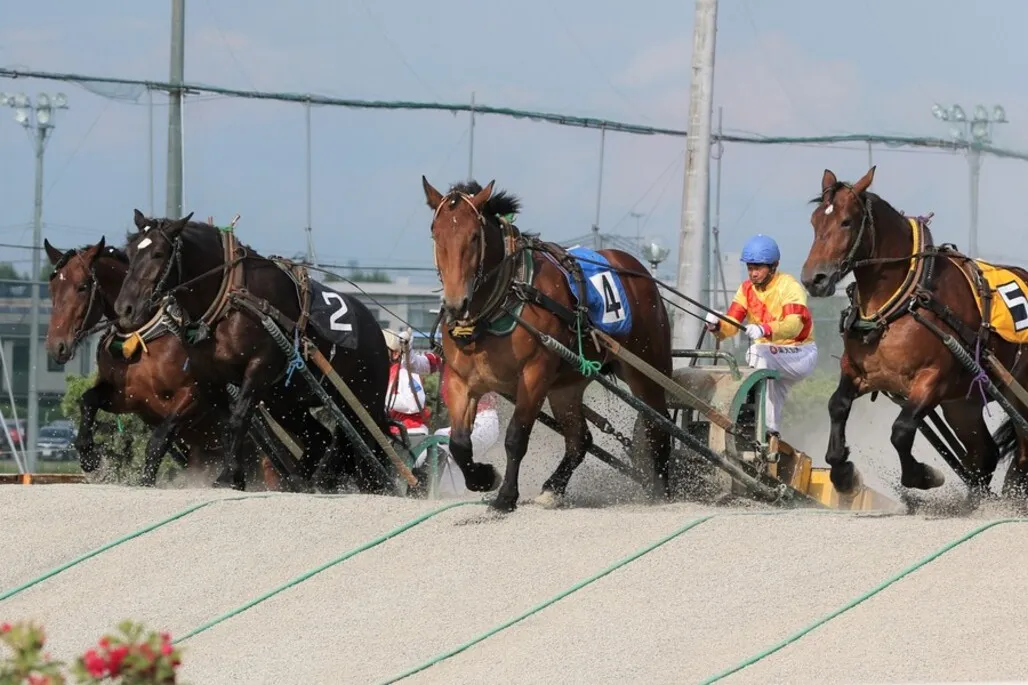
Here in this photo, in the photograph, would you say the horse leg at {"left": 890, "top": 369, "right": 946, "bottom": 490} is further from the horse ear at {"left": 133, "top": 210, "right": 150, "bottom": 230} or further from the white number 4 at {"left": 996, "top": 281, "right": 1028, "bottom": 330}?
the horse ear at {"left": 133, "top": 210, "right": 150, "bottom": 230}

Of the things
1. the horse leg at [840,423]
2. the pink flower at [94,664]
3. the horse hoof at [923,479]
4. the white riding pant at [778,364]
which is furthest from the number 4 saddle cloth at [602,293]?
the pink flower at [94,664]

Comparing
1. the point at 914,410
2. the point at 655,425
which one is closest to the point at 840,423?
the point at 914,410

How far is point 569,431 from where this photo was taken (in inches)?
429

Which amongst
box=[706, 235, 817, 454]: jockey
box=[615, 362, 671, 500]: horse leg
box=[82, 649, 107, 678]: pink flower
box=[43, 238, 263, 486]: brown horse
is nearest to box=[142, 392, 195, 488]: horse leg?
box=[43, 238, 263, 486]: brown horse

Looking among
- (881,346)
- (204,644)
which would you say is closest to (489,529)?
(204,644)

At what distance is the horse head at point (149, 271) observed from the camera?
34.6 feet

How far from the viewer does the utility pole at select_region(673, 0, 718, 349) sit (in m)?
13.6

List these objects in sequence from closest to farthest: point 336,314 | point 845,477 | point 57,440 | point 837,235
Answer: point 837,235 < point 845,477 < point 336,314 < point 57,440

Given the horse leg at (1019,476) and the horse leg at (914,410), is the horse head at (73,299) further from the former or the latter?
the horse leg at (1019,476)

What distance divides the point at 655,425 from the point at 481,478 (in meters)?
1.57

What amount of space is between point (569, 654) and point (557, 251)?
344cm

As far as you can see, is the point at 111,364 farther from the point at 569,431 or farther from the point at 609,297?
the point at 609,297

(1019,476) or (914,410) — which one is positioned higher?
(914,410)

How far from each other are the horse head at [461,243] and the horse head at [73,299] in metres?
3.01
